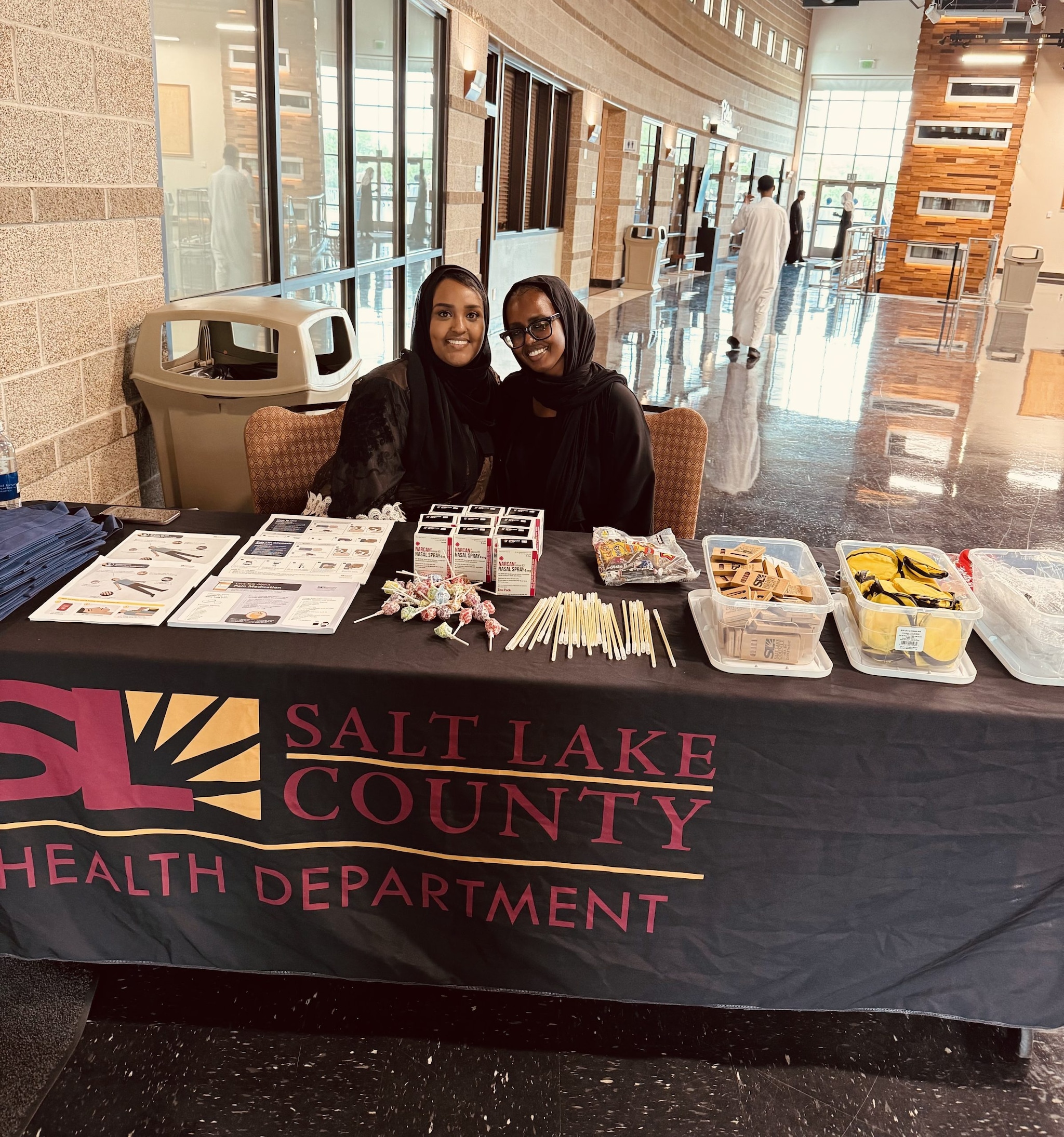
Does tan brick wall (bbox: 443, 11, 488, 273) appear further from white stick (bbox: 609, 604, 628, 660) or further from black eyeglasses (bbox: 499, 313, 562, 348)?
white stick (bbox: 609, 604, 628, 660)

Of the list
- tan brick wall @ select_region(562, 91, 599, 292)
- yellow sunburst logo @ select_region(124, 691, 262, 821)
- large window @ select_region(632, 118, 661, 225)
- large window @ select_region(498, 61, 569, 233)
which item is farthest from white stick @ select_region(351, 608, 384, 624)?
large window @ select_region(632, 118, 661, 225)

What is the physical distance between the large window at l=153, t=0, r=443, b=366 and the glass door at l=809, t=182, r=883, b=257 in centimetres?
2073

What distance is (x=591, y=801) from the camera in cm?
155

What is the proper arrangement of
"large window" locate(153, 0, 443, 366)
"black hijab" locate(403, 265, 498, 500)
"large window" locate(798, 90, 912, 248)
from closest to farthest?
1. "black hijab" locate(403, 265, 498, 500)
2. "large window" locate(153, 0, 443, 366)
3. "large window" locate(798, 90, 912, 248)

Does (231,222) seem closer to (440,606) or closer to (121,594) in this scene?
(121,594)

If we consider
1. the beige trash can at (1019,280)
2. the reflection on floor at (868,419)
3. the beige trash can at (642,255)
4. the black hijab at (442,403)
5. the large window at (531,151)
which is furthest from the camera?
the beige trash can at (642,255)

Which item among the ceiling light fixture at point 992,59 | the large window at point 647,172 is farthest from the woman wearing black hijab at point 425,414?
the ceiling light fixture at point 992,59

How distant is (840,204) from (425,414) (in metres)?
26.0

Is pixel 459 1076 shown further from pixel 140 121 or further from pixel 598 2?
pixel 598 2

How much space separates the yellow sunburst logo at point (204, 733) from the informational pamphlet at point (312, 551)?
32 centimetres

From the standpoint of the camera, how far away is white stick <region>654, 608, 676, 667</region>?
1.55m

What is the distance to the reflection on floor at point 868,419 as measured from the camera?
15.9 feet

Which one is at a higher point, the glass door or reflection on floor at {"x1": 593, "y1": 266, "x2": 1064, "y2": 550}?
the glass door

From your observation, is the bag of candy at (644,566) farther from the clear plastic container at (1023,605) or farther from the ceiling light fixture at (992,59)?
the ceiling light fixture at (992,59)
